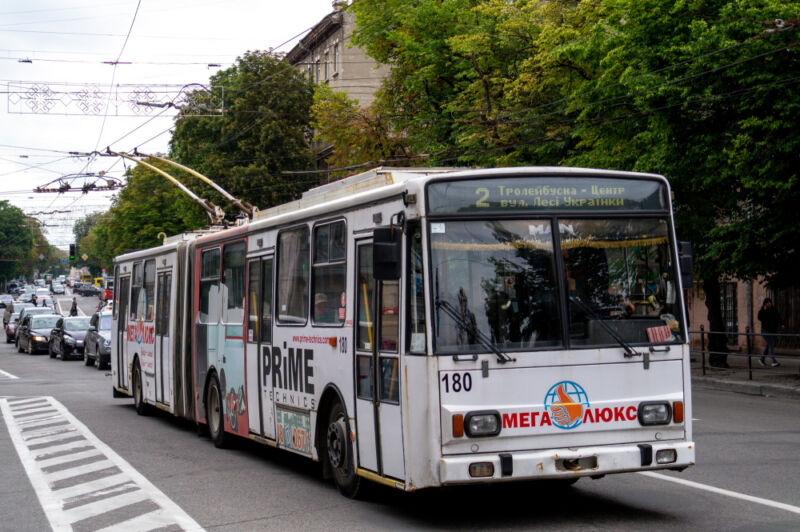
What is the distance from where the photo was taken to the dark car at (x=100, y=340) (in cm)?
3512

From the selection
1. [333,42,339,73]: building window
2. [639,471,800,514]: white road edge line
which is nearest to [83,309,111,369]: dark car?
[639,471,800,514]: white road edge line

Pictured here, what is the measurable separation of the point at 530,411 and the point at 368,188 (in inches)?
112

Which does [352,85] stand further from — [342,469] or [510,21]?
[342,469]

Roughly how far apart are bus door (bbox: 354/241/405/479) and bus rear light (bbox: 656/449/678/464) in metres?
1.95

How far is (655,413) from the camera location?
8.82 metres

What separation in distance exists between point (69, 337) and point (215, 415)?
91.6 ft

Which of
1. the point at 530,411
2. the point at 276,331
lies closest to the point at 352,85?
the point at 276,331

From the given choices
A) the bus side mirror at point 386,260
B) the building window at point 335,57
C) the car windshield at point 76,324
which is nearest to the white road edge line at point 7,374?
the car windshield at point 76,324

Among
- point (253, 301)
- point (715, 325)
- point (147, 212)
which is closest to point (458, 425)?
point (253, 301)

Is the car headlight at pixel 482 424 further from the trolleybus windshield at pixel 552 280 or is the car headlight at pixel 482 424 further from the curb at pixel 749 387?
the curb at pixel 749 387

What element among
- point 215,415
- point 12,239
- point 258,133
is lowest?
point 215,415

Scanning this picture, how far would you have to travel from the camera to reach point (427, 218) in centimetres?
863

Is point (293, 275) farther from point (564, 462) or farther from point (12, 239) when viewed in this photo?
point (12, 239)

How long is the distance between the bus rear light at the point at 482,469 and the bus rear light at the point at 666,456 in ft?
4.48
